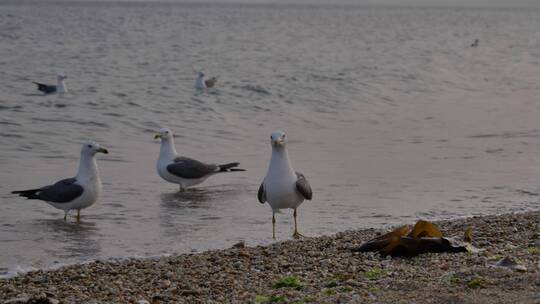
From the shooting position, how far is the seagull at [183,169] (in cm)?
1258

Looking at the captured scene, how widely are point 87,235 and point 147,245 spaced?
2.79ft

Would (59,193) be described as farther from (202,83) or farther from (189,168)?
(202,83)

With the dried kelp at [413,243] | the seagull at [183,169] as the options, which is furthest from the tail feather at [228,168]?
the dried kelp at [413,243]

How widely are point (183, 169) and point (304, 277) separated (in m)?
5.99

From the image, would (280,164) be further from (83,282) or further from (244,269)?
(83,282)

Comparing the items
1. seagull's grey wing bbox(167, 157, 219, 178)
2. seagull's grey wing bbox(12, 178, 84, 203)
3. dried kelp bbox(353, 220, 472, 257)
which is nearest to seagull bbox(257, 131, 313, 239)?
dried kelp bbox(353, 220, 472, 257)

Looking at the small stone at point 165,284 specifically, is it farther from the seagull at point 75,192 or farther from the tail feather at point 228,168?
the tail feather at point 228,168

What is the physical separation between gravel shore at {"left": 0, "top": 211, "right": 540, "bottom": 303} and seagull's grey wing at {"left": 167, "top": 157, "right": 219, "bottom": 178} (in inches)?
165

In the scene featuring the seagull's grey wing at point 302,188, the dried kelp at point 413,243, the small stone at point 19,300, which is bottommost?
the small stone at point 19,300

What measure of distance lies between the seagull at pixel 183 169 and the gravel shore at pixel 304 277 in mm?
4199

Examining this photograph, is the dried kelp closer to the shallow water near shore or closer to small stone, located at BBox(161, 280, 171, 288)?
small stone, located at BBox(161, 280, 171, 288)

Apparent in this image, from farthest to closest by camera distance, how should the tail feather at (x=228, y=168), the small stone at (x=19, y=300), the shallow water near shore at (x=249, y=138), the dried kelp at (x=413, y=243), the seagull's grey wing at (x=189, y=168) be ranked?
the tail feather at (x=228, y=168), the seagull's grey wing at (x=189, y=168), the shallow water near shore at (x=249, y=138), the dried kelp at (x=413, y=243), the small stone at (x=19, y=300)

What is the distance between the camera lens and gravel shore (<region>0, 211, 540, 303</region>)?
5.91 m

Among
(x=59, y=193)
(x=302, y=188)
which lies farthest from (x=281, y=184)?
(x=59, y=193)
